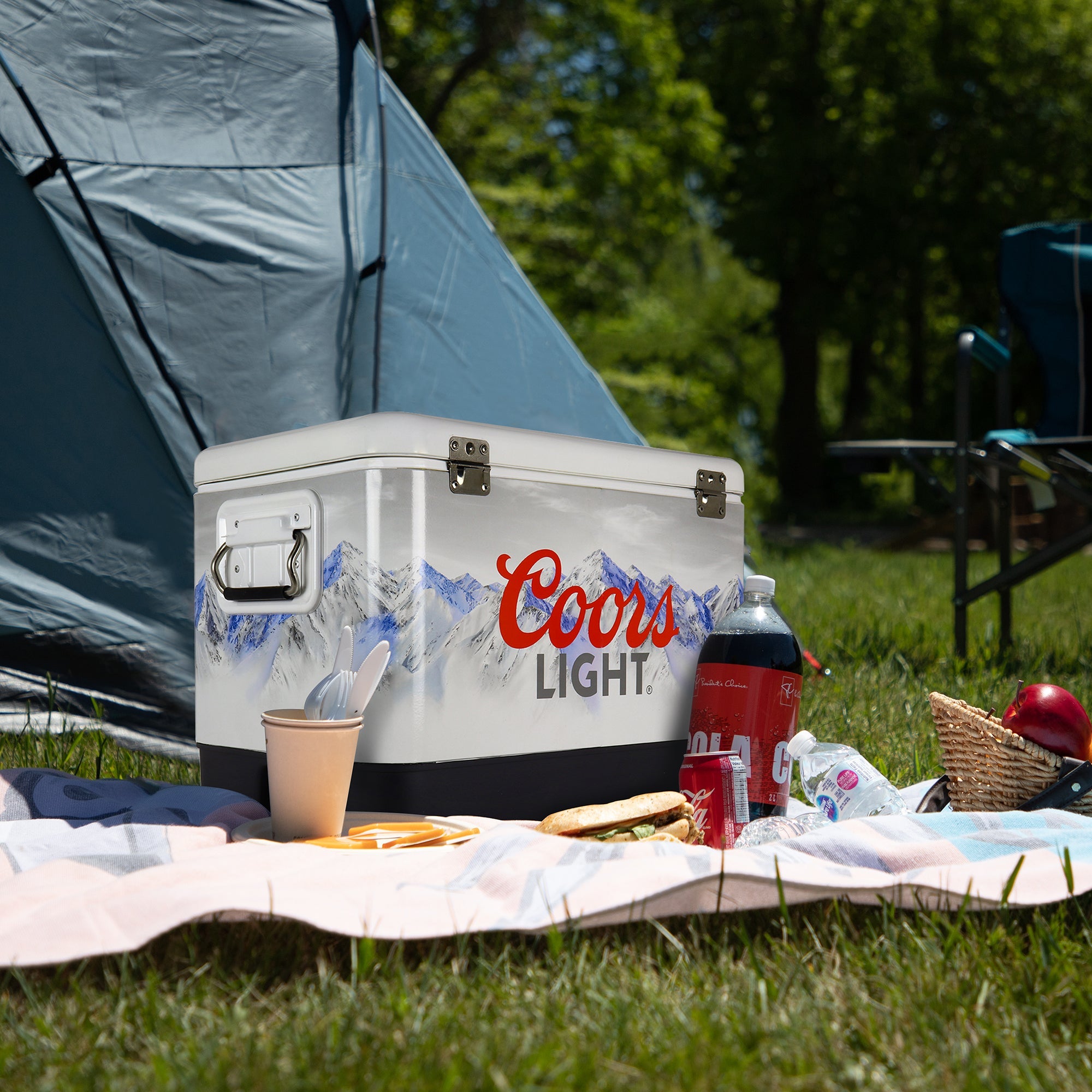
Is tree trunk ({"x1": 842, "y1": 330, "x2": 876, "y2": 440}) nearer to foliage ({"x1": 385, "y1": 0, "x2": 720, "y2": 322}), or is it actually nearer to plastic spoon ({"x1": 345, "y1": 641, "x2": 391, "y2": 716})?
foliage ({"x1": 385, "y1": 0, "x2": 720, "y2": 322})

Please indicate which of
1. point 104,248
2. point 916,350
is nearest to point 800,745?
point 104,248

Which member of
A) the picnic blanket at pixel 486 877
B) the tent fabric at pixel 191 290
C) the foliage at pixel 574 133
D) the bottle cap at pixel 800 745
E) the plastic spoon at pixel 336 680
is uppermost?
the foliage at pixel 574 133

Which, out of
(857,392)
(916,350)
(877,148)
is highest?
(877,148)

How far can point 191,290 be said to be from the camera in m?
2.21

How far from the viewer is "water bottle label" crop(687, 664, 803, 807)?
1.54 metres

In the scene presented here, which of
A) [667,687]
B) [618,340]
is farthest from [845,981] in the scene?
[618,340]

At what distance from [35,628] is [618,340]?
8758 mm

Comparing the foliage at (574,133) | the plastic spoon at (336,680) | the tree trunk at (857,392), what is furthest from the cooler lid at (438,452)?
the tree trunk at (857,392)

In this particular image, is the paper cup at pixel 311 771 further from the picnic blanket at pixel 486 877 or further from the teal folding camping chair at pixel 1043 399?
the teal folding camping chair at pixel 1043 399

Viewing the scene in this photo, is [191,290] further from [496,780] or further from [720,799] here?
[720,799]

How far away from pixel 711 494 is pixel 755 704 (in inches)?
15.7

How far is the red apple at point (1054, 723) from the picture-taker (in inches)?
55.4

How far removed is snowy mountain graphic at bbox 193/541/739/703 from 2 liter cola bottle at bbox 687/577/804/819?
10 cm

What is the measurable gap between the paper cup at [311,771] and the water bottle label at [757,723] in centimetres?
56
